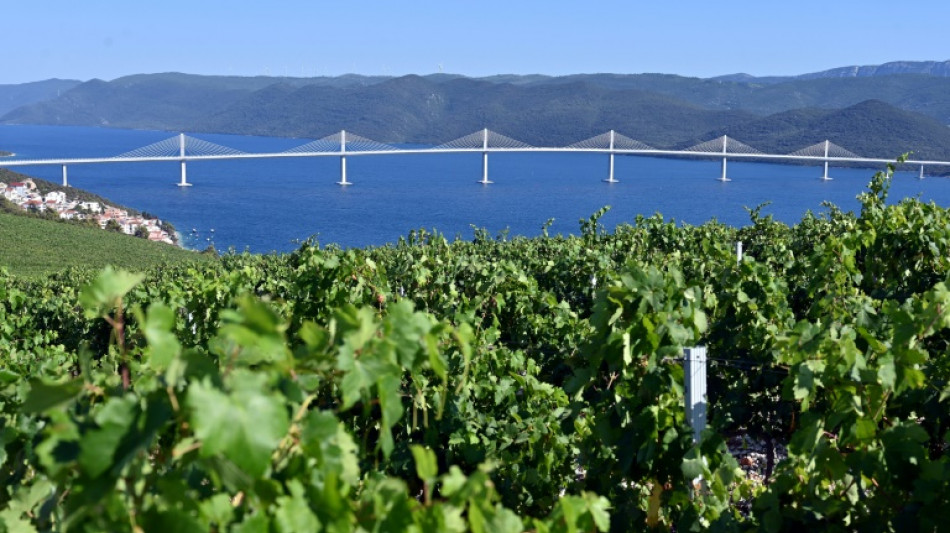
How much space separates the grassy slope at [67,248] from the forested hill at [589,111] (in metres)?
49.6

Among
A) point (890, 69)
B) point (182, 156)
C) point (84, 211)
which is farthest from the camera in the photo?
point (890, 69)

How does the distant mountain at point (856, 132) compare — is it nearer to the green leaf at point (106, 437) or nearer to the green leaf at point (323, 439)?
the green leaf at point (323, 439)

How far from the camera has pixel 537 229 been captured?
34.4 m

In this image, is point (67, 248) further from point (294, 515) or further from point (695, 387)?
point (294, 515)

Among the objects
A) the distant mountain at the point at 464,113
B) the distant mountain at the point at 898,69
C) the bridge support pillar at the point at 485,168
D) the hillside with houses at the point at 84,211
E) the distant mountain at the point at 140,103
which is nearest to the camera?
the hillside with houses at the point at 84,211

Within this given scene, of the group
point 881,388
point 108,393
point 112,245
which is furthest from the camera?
point 112,245

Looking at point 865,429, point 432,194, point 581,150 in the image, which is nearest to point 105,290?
point 865,429

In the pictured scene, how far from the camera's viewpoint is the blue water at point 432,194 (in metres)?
37.6

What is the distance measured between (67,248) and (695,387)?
1003 inches

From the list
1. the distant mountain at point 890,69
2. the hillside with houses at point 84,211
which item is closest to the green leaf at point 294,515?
the hillside with houses at point 84,211

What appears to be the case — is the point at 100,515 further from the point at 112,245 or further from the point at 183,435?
the point at 112,245

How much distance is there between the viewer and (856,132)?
6569 centimetres

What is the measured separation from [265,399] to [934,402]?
1.68m

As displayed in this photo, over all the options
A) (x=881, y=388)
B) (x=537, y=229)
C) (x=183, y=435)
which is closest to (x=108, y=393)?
(x=183, y=435)
